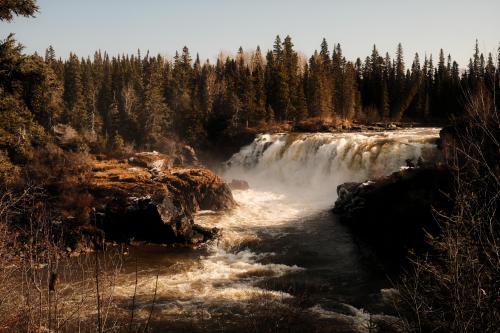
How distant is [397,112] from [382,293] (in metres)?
63.3

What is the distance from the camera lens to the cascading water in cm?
1758

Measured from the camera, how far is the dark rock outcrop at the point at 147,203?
2564 centimetres

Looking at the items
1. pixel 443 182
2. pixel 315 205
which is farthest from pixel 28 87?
pixel 315 205

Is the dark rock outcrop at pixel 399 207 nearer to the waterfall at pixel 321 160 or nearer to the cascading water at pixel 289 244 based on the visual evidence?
the cascading water at pixel 289 244

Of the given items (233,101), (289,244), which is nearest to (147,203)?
(289,244)

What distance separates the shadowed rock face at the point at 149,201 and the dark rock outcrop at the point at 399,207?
31.8 ft

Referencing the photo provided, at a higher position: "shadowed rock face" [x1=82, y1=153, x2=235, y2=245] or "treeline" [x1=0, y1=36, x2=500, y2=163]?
"treeline" [x1=0, y1=36, x2=500, y2=163]

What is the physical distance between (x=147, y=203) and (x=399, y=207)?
605 inches

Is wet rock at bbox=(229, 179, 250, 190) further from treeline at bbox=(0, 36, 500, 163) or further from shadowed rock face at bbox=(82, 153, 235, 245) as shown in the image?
treeline at bbox=(0, 36, 500, 163)

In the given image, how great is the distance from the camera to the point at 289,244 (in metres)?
24.9

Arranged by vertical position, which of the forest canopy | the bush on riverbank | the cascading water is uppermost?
the forest canopy

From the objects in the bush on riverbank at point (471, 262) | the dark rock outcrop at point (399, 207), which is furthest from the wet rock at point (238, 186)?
the bush on riverbank at point (471, 262)

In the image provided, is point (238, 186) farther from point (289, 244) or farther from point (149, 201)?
point (289, 244)

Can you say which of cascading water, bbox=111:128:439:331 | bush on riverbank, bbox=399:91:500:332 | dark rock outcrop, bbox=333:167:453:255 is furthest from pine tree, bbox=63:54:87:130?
bush on riverbank, bbox=399:91:500:332
